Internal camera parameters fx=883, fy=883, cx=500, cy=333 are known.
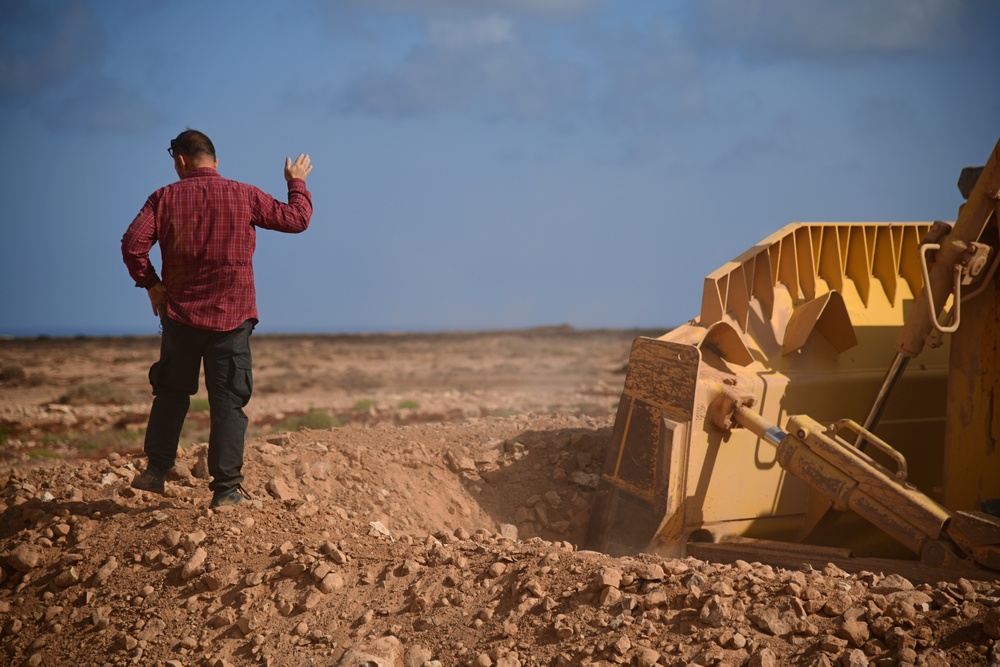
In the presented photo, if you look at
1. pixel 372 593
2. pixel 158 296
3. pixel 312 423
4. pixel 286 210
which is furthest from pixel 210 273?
pixel 312 423

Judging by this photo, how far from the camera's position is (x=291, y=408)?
1650cm

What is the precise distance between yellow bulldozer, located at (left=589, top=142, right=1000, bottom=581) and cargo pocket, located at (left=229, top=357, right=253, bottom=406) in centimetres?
229

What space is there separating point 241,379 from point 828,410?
378 cm

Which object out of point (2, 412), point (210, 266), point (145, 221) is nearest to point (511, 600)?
point (210, 266)

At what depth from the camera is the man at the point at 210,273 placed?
4.72 m

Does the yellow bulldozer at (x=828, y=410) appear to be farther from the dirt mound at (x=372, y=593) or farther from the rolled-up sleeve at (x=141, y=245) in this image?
the rolled-up sleeve at (x=141, y=245)

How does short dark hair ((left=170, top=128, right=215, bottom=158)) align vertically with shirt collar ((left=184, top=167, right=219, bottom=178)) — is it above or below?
above

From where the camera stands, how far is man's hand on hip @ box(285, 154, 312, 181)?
4.92 metres

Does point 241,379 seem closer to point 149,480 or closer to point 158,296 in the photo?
point 158,296

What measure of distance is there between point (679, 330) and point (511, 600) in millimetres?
2341

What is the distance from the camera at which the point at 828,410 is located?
233 inches

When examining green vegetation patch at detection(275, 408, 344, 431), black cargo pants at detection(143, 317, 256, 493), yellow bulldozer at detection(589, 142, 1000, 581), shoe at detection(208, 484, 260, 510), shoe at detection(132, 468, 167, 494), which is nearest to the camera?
yellow bulldozer at detection(589, 142, 1000, 581)

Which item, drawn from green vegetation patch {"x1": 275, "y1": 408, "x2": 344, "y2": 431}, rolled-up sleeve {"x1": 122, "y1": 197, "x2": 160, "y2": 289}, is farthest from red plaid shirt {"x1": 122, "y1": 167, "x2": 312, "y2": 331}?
green vegetation patch {"x1": 275, "y1": 408, "x2": 344, "y2": 431}

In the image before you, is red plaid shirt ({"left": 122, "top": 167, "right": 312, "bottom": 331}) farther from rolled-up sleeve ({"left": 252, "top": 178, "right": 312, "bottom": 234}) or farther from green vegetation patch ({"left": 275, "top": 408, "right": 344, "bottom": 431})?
green vegetation patch ({"left": 275, "top": 408, "right": 344, "bottom": 431})
